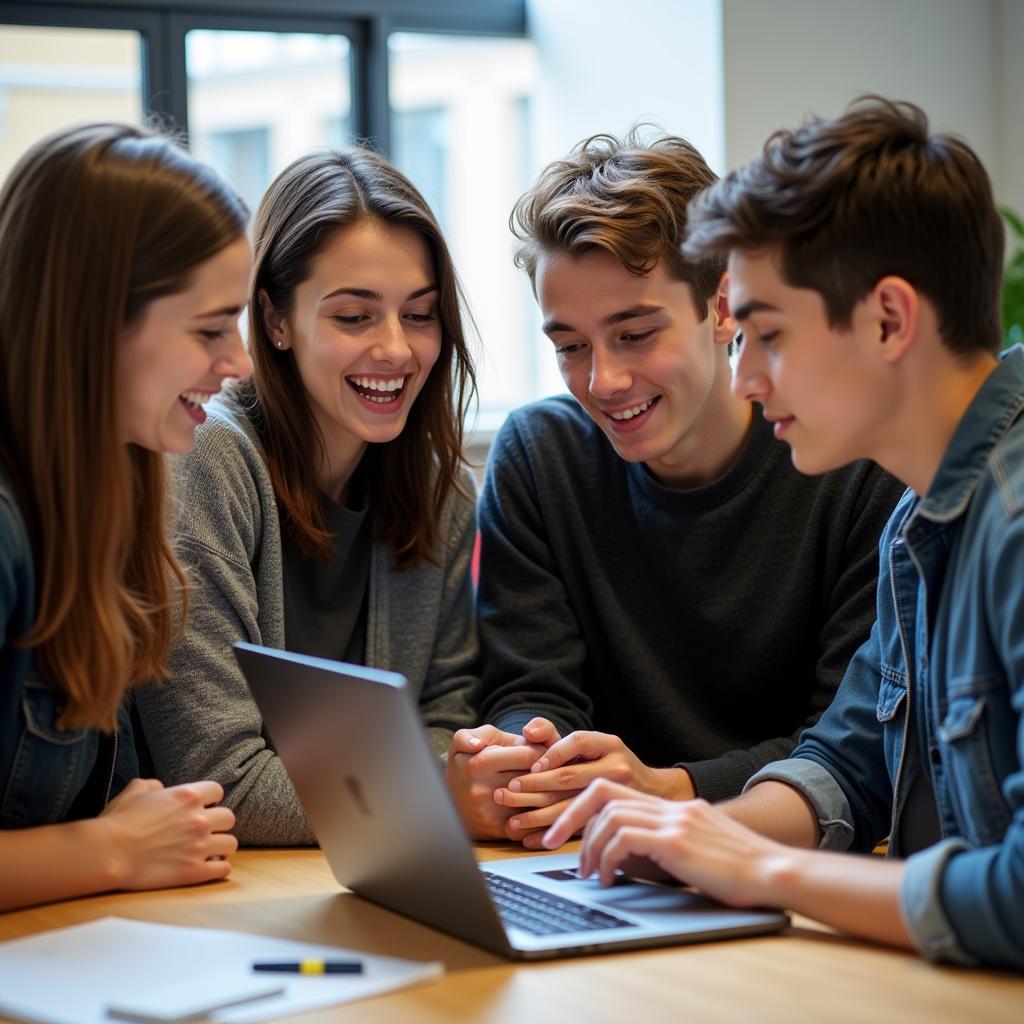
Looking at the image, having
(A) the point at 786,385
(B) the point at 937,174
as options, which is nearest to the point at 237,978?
(A) the point at 786,385

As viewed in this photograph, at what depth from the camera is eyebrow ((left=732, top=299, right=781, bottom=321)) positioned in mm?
1303

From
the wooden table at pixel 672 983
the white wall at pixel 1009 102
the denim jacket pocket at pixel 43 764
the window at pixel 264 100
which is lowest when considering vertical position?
the wooden table at pixel 672 983

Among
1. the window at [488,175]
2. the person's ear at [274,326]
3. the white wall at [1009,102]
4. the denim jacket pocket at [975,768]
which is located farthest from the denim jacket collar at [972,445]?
the window at [488,175]

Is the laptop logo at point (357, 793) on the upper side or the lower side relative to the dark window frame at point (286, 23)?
lower

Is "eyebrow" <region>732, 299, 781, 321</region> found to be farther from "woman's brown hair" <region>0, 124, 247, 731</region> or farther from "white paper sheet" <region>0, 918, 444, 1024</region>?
"white paper sheet" <region>0, 918, 444, 1024</region>

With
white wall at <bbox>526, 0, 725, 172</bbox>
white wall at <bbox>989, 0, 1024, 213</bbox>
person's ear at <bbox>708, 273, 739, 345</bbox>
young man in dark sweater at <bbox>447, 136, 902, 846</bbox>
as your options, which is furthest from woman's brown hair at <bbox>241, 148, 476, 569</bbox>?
white wall at <bbox>989, 0, 1024, 213</bbox>

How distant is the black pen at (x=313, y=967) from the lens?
1.10 meters

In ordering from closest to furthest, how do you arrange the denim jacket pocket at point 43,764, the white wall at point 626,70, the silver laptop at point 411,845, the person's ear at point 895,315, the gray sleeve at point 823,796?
1. the silver laptop at point 411,845
2. the person's ear at point 895,315
3. the denim jacket pocket at point 43,764
4. the gray sleeve at point 823,796
5. the white wall at point 626,70

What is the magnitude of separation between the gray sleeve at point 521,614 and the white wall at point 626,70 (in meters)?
2.01

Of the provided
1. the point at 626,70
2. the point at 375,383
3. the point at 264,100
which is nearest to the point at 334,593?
the point at 375,383

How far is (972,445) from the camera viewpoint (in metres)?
1.23

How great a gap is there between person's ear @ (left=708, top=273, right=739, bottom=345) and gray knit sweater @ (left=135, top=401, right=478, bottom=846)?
43 cm

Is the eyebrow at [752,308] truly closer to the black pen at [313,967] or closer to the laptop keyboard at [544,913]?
the laptop keyboard at [544,913]

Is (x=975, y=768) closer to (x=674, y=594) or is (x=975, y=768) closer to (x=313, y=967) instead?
(x=313, y=967)
